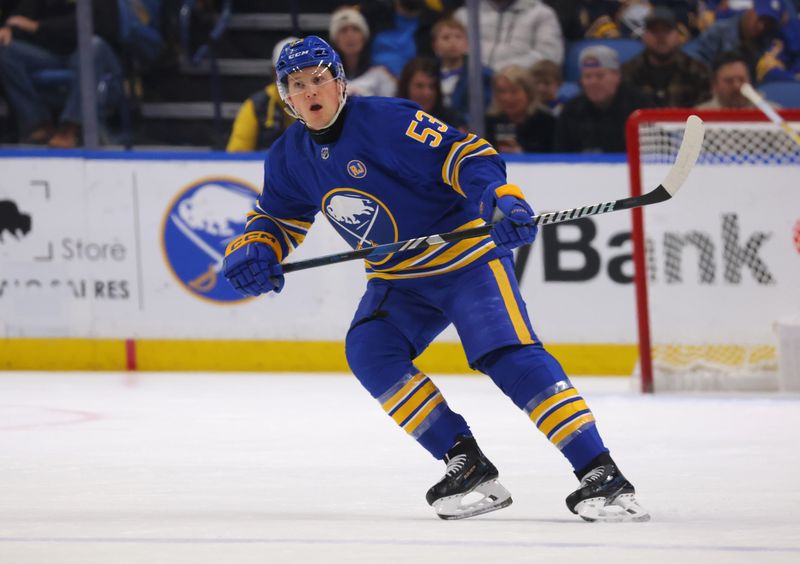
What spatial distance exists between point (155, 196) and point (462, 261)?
11.4ft

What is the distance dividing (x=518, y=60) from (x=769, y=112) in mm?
1376

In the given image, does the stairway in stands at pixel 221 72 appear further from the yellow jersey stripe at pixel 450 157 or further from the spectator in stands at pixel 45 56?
the yellow jersey stripe at pixel 450 157

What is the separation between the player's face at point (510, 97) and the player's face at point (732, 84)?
2.65 feet

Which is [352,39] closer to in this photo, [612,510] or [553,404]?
→ [553,404]

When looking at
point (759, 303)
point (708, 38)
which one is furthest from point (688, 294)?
point (708, 38)

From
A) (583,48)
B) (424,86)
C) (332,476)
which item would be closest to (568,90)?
(583,48)

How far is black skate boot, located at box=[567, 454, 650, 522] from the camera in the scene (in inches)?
135

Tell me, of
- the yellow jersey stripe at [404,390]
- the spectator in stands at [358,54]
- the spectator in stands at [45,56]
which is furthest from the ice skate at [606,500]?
the spectator in stands at [45,56]

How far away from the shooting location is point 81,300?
697cm

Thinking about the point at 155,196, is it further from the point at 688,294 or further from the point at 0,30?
the point at 688,294

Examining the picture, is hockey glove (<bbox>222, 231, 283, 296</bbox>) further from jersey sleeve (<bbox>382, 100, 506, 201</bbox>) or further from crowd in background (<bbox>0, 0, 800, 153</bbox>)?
crowd in background (<bbox>0, 0, 800, 153</bbox>)

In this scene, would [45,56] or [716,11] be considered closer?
[716,11]

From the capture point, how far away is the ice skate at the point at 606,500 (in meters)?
3.42

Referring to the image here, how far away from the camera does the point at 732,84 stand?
256 inches
